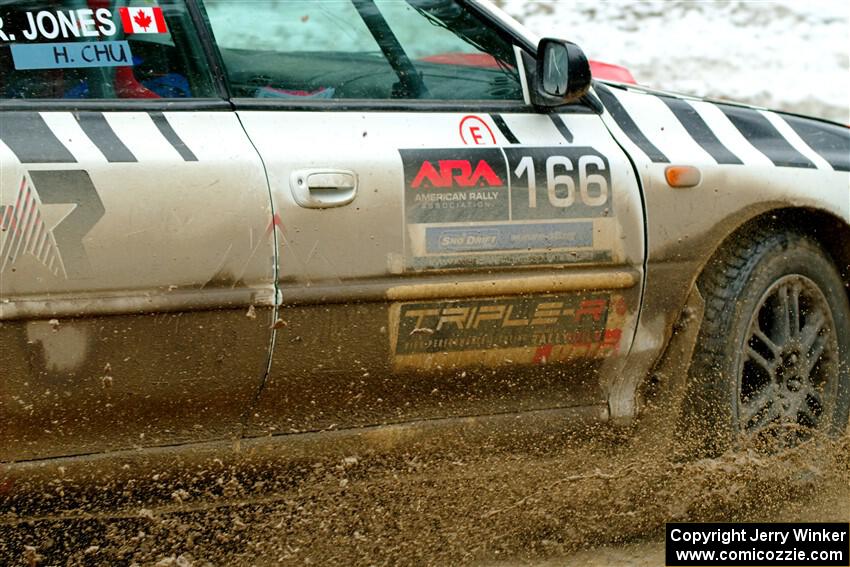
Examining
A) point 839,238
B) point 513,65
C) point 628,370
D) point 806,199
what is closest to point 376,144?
point 513,65

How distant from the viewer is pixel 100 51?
3.09 metres

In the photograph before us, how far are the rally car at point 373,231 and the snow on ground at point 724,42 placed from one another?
7.49 m

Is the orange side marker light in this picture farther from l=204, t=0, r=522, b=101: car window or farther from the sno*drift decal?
l=204, t=0, r=522, b=101: car window

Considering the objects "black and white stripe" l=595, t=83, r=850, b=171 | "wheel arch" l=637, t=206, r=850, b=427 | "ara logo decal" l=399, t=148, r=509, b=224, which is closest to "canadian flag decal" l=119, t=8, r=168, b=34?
"ara logo decal" l=399, t=148, r=509, b=224

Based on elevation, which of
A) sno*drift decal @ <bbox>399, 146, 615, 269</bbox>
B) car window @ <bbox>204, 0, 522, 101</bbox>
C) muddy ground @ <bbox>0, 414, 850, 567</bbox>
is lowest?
muddy ground @ <bbox>0, 414, 850, 567</bbox>

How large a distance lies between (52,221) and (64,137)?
0.22 meters

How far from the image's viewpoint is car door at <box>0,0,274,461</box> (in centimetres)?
285

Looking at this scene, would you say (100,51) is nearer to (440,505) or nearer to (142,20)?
(142,20)

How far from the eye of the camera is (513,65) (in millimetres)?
3619

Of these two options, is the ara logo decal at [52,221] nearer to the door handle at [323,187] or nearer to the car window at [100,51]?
the car window at [100,51]

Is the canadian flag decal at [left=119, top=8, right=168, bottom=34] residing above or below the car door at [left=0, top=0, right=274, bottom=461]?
above

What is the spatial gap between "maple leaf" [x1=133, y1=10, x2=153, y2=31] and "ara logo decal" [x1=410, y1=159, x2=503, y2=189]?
789 mm

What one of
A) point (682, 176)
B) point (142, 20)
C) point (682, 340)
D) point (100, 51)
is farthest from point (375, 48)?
point (682, 340)

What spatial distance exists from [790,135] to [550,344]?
113cm
